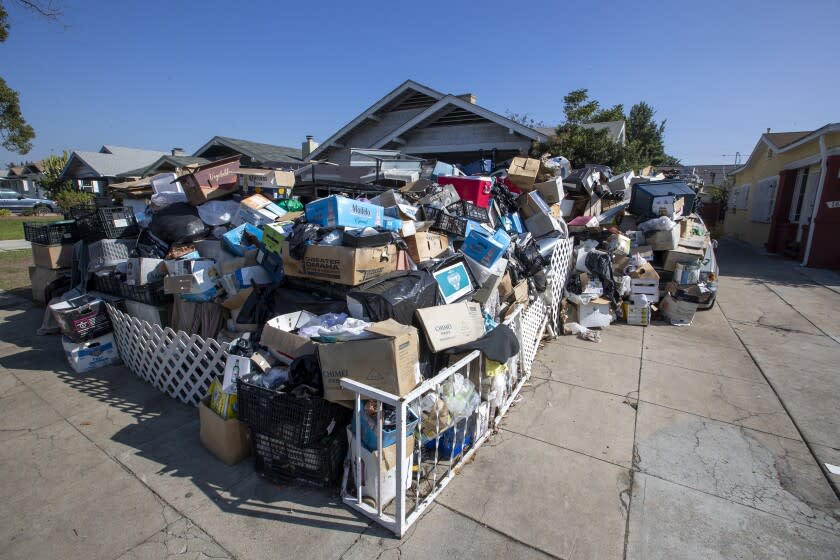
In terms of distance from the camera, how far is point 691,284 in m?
6.41

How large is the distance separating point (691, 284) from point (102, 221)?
8879 millimetres

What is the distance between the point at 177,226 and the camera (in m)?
5.05

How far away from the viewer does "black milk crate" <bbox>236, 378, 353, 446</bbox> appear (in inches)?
97.0

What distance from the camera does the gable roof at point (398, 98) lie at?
11453 millimetres

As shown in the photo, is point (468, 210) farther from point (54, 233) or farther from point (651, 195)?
point (54, 233)

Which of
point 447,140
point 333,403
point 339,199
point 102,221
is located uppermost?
point 447,140

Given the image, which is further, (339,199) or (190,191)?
(190,191)

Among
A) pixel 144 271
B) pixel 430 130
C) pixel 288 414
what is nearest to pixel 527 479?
pixel 288 414

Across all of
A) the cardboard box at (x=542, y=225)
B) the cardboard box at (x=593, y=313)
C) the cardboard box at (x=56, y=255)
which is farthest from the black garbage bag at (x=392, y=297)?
the cardboard box at (x=56, y=255)

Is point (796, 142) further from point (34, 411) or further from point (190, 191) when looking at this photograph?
point (34, 411)

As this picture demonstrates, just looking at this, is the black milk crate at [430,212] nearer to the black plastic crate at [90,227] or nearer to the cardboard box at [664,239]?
the cardboard box at [664,239]

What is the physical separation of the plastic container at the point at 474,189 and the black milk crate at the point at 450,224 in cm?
107

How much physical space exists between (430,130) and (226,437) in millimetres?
10604

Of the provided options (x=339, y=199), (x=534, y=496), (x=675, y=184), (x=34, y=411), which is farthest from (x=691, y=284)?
(x=34, y=411)
